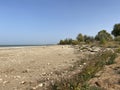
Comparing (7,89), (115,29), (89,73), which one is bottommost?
(7,89)

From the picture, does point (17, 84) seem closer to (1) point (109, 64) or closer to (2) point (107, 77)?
(2) point (107, 77)

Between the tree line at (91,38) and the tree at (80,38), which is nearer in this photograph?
the tree line at (91,38)

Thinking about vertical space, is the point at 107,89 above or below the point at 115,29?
below

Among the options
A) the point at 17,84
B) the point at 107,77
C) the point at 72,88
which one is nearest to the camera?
the point at 72,88

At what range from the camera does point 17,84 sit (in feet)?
22.0

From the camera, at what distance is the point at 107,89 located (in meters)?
5.08

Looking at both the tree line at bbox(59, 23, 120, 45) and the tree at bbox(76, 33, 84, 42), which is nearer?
the tree line at bbox(59, 23, 120, 45)

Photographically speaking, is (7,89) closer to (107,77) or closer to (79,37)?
(107,77)

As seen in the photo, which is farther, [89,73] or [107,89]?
[89,73]

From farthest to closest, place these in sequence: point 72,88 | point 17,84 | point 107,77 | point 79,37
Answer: point 79,37, point 17,84, point 107,77, point 72,88

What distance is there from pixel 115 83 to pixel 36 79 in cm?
284

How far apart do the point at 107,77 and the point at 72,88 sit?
1.62 m

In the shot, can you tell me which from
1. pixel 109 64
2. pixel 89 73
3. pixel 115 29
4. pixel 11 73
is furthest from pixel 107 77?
pixel 115 29

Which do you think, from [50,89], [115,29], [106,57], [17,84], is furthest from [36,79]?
[115,29]
